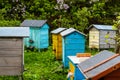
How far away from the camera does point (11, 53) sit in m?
9.03

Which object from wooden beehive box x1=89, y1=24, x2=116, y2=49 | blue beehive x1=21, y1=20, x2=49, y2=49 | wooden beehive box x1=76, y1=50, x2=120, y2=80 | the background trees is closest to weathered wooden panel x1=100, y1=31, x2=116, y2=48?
wooden beehive box x1=89, y1=24, x2=116, y2=49

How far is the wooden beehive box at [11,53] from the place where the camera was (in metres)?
8.95

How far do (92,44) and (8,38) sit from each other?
26.1ft

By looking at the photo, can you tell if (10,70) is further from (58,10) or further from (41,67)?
(58,10)

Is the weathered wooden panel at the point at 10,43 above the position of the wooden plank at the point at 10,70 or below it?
above

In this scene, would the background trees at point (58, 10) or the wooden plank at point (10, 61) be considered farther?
the background trees at point (58, 10)

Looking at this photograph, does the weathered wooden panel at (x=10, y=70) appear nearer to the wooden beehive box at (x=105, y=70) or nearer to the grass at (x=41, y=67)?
the grass at (x=41, y=67)

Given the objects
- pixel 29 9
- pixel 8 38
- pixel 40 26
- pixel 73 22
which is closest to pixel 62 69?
pixel 8 38

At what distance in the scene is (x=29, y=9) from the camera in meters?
21.1

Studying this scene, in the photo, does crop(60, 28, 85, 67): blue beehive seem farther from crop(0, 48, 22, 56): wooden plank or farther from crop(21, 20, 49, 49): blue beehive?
crop(21, 20, 49, 49): blue beehive

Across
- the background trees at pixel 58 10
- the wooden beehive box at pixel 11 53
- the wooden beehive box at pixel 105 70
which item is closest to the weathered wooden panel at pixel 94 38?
the background trees at pixel 58 10

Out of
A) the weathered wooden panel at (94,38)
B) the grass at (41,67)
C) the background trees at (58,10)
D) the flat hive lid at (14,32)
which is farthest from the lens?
the background trees at (58,10)

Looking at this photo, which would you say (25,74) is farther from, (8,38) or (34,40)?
(34,40)

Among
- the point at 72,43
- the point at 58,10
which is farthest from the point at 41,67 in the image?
the point at 58,10
